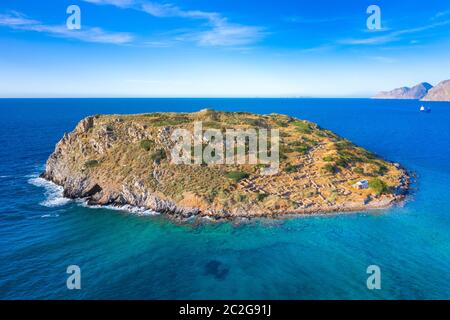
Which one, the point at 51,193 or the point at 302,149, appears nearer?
the point at 51,193

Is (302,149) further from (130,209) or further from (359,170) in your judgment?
(130,209)

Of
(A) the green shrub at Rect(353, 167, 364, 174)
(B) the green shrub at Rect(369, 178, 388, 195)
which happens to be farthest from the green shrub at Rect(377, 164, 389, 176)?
(B) the green shrub at Rect(369, 178, 388, 195)

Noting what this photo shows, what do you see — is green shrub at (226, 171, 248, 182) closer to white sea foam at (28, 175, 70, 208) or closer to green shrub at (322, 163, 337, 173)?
green shrub at (322, 163, 337, 173)

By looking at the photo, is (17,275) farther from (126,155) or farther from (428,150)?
(428,150)

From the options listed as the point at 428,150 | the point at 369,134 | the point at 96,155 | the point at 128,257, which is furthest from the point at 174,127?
the point at 369,134

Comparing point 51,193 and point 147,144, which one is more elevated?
point 147,144

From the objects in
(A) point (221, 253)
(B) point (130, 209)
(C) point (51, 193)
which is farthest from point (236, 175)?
(C) point (51, 193)
